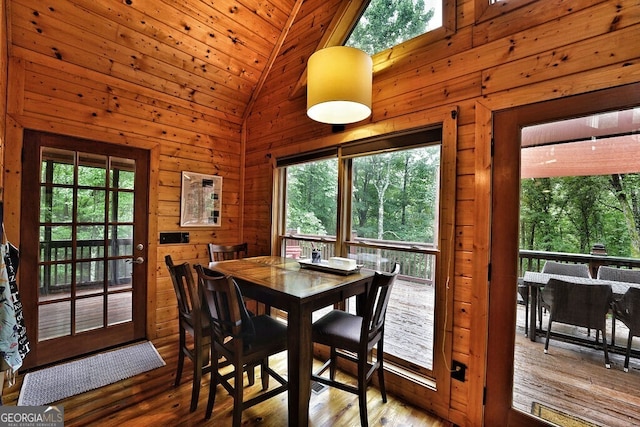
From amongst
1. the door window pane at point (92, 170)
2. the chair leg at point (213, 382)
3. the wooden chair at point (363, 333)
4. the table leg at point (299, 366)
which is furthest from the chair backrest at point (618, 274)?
the door window pane at point (92, 170)

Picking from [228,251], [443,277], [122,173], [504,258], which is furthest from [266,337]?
[122,173]

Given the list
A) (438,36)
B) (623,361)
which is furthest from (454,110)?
(623,361)

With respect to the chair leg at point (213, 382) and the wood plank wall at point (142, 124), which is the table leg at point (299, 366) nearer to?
the chair leg at point (213, 382)

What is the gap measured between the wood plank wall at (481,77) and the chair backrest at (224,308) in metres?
1.46

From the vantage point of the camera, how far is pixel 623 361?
5.01ft

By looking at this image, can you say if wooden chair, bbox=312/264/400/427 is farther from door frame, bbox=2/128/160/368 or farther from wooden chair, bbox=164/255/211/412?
door frame, bbox=2/128/160/368

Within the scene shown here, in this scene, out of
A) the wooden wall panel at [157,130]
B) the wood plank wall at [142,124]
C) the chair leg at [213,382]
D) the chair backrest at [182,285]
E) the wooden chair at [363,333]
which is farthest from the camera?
the wooden wall panel at [157,130]

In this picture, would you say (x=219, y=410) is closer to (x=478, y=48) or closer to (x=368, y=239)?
(x=368, y=239)

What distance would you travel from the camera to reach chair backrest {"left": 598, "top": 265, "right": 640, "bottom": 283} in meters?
1.50

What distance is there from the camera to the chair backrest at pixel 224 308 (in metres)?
1.64

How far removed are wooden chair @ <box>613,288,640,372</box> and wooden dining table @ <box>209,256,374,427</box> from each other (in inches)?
56.2

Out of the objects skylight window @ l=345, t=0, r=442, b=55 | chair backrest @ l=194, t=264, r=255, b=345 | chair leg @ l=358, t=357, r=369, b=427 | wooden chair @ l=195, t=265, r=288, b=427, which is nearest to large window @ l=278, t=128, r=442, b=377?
chair leg @ l=358, t=357, r=369, b=427

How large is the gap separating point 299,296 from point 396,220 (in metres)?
1.30

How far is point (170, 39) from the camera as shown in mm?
2803
